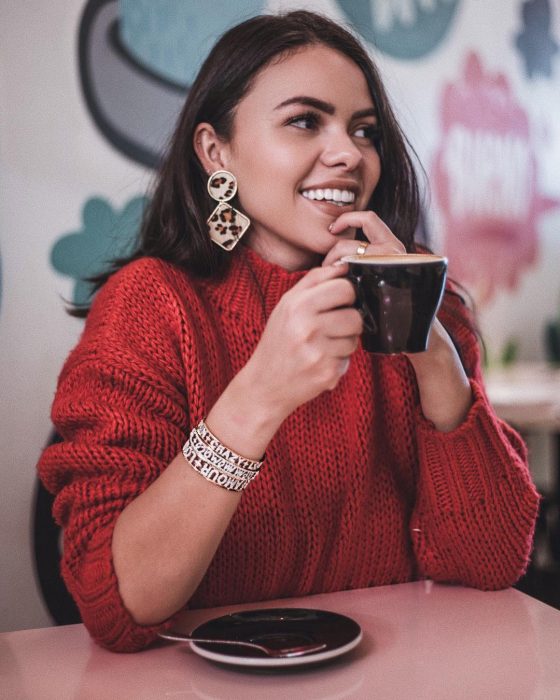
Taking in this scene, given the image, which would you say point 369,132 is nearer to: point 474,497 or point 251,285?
point 251,285

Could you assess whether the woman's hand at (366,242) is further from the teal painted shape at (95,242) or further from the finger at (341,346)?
the teal painted shape at (95,242)

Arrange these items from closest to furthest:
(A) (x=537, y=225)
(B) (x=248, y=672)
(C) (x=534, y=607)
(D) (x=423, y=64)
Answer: (B) (x=248, y=672) → (C) (x=534, y=607) → (D) (x=423, y=64) → (A) (x=537, y=225)

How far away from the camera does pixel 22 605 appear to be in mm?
1680

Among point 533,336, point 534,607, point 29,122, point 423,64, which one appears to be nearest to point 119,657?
point 534,607

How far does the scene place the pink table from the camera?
73cm

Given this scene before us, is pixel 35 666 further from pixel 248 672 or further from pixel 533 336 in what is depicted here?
pixel 533 336

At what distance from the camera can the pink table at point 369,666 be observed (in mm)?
731

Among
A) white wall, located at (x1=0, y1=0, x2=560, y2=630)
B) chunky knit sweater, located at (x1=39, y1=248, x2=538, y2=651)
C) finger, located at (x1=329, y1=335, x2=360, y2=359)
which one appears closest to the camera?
finger, located at (x1=329, y1=335, x2=360, y2=359)

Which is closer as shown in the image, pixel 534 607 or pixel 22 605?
pixel 534 607

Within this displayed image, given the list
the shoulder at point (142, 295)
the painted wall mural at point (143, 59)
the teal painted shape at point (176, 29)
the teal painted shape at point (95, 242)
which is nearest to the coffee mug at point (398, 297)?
the shoulder at point (142, 295)

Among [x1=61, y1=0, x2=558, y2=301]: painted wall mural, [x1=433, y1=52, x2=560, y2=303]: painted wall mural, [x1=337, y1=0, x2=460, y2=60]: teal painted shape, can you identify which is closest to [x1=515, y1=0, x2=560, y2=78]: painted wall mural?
[x1=61, y1=0, x2=558, y2=301]: painted wall mural

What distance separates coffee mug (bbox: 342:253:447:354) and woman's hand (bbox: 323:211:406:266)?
1.09 feet

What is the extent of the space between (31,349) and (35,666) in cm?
96

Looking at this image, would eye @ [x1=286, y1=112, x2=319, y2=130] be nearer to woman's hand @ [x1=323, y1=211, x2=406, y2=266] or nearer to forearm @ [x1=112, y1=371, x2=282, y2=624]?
woman's hand @ [x1=323, y1=211, x2=406, y2=266]
